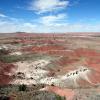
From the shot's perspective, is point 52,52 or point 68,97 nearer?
point 68,97

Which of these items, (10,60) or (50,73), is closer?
(50,73)

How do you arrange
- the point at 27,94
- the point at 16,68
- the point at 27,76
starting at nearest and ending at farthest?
1. the point at 27,94
2. the point at 27,76
3. the point at 16,68

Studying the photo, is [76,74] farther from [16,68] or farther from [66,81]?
[16,68]

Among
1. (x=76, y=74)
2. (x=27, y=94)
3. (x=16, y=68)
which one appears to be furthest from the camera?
(x=16, y=68)

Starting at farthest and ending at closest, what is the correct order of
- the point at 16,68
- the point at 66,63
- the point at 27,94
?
the point at 66,63 < the point at 16,68 < the point at 27,94

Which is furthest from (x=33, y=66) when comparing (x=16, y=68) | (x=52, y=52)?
(x=52, y=52)

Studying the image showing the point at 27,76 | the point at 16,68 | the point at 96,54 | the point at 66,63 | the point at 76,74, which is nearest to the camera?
the point at 76,74

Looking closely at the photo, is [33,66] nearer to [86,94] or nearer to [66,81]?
[66,81]

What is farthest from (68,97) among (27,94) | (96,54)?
(96,54)
